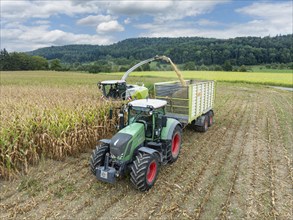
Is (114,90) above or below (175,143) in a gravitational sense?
above

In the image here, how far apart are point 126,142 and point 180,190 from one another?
1621mm

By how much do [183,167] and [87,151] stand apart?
3011 millimetres

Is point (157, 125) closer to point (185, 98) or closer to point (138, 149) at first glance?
point (138, 149)

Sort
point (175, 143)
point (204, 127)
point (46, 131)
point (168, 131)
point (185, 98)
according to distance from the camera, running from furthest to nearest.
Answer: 1. point (204, 127)
2. point (185, 98)
3. point (175, 143)
4. point (46, 131)
5. point (168, 131)

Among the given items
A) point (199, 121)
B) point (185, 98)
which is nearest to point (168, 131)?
point (185, 98)

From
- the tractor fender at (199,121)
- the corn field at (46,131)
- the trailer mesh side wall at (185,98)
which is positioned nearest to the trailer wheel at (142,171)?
the corn field at (46,131)

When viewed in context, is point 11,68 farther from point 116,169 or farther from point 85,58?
point 116,169

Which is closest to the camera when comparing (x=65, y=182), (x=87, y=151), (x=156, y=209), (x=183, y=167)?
(x=156, y=209)

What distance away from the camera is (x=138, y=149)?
208 inches

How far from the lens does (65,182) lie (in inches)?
220

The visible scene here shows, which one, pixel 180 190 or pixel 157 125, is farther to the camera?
pixel 157 125

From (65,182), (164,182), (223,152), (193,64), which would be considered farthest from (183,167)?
(193,64)

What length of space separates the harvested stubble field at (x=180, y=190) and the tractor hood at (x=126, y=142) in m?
0.88

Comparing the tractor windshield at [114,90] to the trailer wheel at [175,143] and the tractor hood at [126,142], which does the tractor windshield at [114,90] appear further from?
the tractor hood at [126,142]
